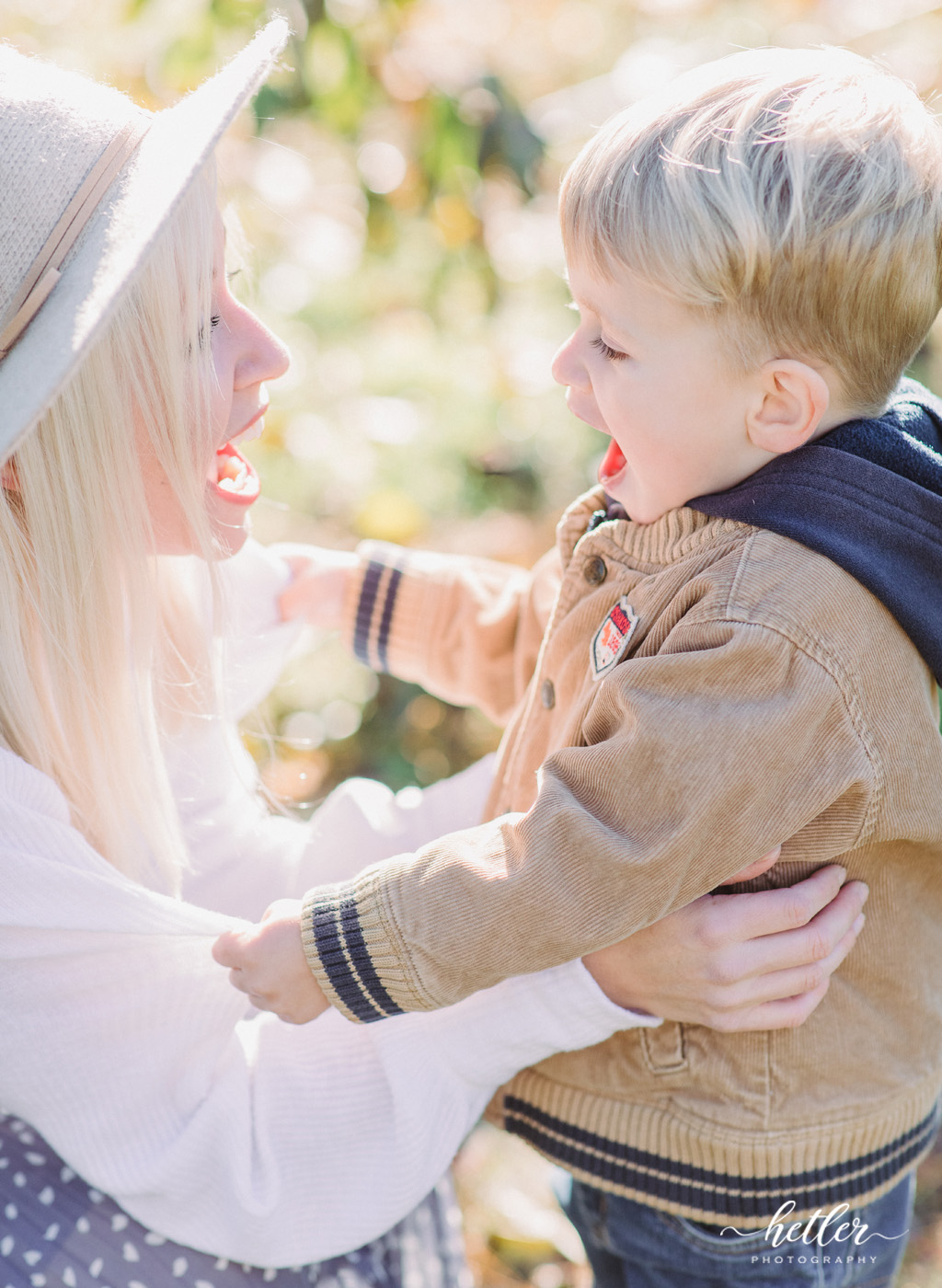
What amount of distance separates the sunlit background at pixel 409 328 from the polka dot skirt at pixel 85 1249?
1057 mm

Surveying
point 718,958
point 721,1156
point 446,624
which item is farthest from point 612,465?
point 721,1156

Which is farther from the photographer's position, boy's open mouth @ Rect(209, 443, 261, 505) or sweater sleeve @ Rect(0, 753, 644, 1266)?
boy's open mouth @ Rect(209, 443, 261, 505)

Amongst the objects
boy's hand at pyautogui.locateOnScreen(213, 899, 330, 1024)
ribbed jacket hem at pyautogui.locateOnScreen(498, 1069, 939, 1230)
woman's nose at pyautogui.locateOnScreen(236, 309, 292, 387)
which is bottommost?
ribbed jacket hem at pyautogui.locateOnScreen(498, 1069, 939, 1230)

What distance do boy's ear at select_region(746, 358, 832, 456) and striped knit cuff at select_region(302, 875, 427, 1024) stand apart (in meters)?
0.65

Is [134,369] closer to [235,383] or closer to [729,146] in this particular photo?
[235,383]

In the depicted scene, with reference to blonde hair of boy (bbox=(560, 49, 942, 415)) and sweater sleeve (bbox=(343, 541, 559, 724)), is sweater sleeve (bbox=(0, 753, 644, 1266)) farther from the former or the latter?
blonde hair of boy (bbox=(560, 49, 942, 415))

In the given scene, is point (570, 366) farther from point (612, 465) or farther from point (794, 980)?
point (794, 980)

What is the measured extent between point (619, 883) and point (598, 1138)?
426 mm

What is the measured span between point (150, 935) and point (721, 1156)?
0.71 meters

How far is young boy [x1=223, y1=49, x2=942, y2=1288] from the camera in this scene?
1.11 m

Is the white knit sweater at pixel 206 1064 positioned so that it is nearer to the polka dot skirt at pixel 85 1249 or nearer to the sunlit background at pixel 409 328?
the polka dot skirt at pixel 85 1249

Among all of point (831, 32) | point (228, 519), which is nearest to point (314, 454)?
point (228, 519)

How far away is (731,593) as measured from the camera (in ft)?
3.69

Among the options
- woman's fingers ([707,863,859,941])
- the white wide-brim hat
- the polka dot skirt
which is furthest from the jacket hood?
the polka dot skirt
